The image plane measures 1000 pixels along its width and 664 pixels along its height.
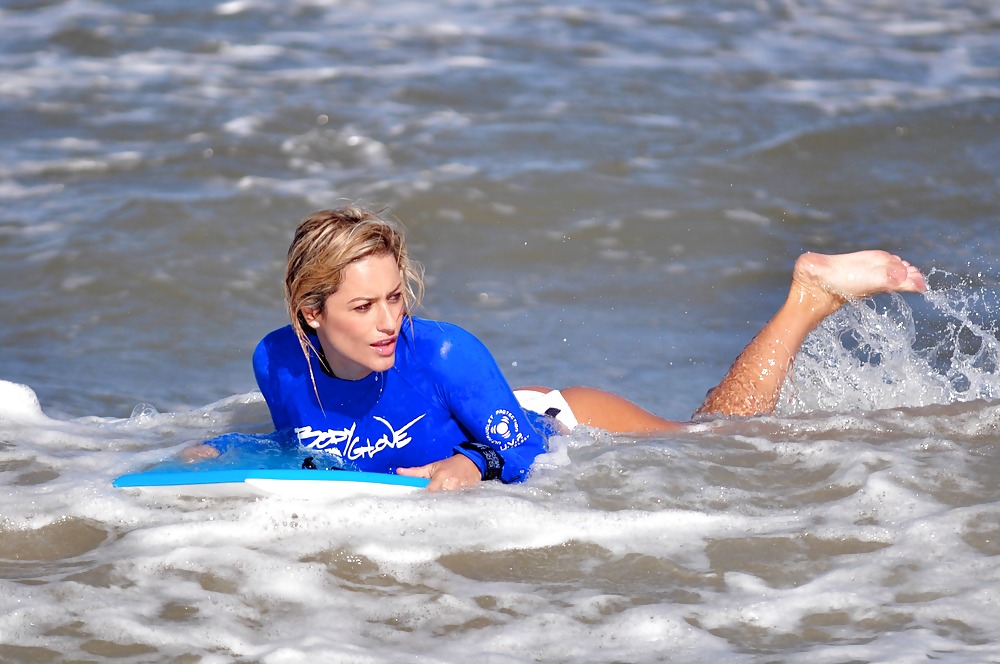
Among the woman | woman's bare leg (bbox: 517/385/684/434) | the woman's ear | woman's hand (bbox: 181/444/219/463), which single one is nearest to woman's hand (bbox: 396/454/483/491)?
the woman

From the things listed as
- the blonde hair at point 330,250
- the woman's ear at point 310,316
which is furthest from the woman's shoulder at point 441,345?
the woman's ear at point 310,316

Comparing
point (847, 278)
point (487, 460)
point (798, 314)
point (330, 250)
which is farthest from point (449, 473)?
point (847, 278)

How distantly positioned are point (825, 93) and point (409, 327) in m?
7.30

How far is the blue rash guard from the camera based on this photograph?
448 centimetres

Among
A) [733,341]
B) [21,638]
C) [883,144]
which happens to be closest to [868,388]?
[733,341]

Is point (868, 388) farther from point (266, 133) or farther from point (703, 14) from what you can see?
point (703, 14)

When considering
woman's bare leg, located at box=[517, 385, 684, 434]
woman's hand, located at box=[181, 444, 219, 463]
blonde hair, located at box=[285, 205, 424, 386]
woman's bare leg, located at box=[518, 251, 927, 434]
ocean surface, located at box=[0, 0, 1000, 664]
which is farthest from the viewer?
woman's bare leg, located at box=[518, 251, 927, 434]

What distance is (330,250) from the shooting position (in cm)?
427

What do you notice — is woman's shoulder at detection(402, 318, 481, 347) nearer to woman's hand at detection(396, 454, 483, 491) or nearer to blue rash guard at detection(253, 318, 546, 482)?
blue rash guard at detection(253, 318, 546, 482)

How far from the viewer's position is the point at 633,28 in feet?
39.6

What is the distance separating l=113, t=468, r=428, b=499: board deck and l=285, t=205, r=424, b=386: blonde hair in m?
0.59

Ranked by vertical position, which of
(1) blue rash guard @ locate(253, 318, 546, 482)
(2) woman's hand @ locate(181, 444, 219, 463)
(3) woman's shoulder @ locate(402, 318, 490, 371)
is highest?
(3) woman's shoulder @ locate(402, 318, 490, 371)

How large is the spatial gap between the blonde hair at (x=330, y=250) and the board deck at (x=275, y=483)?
1.95 ft

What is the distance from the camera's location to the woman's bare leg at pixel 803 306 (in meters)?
5.73
